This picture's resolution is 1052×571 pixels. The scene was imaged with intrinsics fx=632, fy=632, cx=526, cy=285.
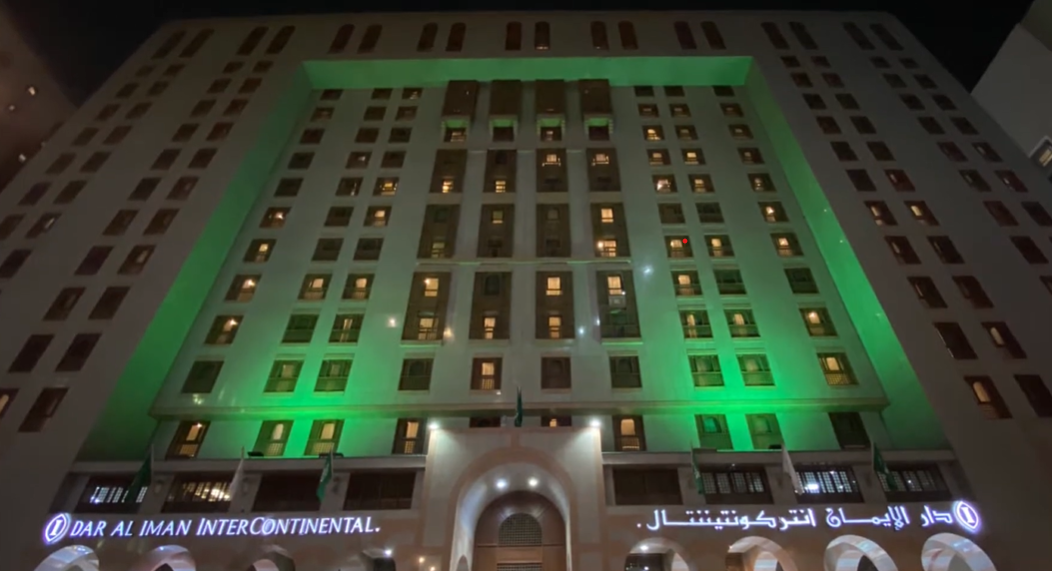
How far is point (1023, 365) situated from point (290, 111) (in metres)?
45.1

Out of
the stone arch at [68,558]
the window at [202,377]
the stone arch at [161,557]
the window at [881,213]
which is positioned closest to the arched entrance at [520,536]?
the stone arch at [161,557]

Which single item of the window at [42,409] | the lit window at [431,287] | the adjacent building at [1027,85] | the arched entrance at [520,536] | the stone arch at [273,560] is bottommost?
the stone arch at [273,560]

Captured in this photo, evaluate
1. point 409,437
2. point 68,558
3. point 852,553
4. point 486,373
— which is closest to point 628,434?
point 486,373

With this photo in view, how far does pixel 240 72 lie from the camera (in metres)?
45.3

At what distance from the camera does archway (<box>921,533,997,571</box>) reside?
23312 millimetres

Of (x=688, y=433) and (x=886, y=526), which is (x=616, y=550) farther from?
(x=886, y=526)

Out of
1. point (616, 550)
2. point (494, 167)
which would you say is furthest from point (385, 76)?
point (616, 550)

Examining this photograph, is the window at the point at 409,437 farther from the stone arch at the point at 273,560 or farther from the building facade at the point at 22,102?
the building facade at the point at 22,102

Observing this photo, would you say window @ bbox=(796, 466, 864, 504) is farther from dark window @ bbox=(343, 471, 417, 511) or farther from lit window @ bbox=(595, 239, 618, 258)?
dark window @ bbox=(343, 471, 417, 511)

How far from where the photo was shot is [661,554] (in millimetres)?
28562

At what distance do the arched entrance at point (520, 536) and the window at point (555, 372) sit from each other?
510cm

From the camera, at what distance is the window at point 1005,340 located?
2858 cm

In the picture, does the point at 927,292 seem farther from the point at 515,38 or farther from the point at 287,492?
the point at 515,38

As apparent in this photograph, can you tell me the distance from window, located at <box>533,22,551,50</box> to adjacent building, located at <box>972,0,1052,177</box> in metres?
32.4
